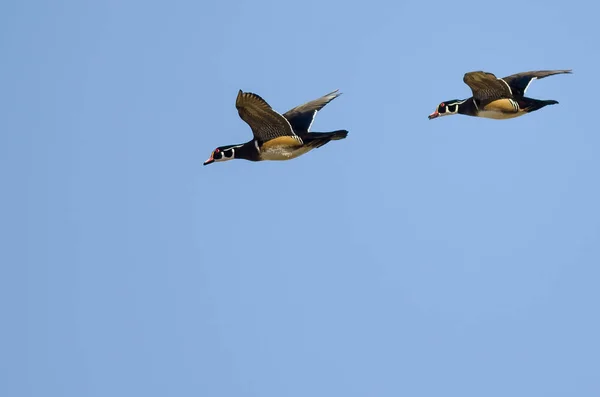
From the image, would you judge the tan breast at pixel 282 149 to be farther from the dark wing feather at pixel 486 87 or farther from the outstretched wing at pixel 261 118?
the dark wing feather at pixel 486 87

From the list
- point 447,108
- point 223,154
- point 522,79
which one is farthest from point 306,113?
point 522,79

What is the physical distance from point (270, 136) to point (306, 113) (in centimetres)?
328

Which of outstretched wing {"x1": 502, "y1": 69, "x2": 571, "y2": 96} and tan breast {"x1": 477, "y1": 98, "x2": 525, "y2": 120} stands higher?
outstretched wing {"x1": 502, "y1": 69, "x2": 571, "y2": 96}

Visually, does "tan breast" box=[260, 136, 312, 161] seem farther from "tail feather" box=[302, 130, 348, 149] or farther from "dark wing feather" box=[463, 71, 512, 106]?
"dark wing feather" box=[463, 71, 512, 106]

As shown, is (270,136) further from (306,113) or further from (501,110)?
(501,110)

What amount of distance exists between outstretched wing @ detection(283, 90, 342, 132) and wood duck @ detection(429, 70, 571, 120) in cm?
439

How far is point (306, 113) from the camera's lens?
1834 inches

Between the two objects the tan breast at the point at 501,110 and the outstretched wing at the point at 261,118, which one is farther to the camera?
the tan breast at the point at 501,110

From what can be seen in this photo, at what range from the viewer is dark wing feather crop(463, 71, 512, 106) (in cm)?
4575

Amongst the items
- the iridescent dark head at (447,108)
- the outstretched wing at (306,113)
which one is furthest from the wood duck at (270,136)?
the iridescent dark head at (447,108)

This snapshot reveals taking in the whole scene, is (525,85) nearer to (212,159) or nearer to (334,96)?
(334,96)

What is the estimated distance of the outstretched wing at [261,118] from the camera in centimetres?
4100

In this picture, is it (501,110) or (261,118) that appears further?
(501,110)

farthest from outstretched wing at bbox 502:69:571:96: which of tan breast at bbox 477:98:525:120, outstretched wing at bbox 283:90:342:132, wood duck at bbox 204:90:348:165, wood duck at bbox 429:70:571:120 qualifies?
wood duck at bbox 204:90:348:165
